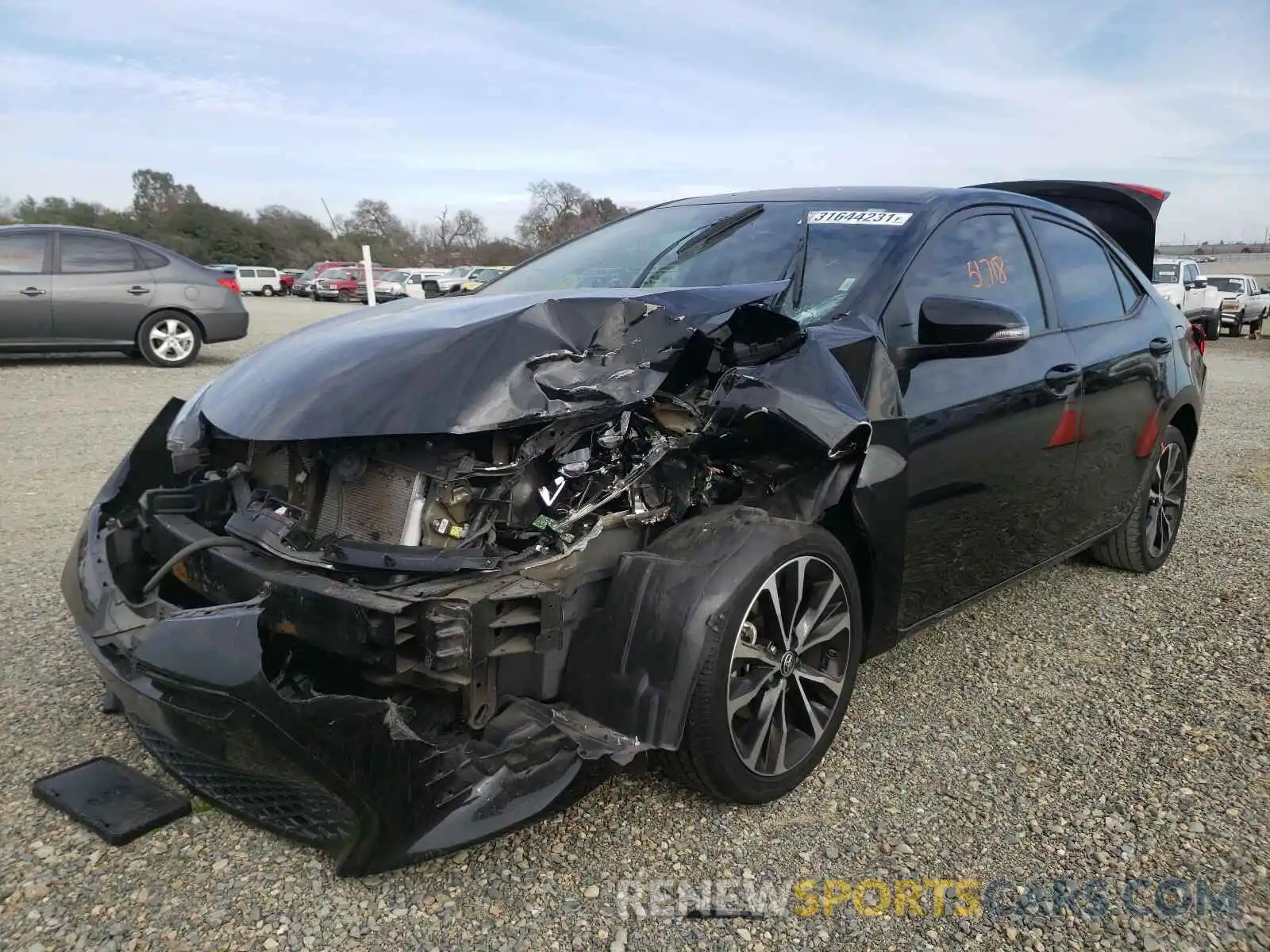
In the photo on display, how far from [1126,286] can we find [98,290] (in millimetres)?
10029

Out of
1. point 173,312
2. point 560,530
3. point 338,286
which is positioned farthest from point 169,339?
point 338,286

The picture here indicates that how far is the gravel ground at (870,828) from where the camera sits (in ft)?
7.14

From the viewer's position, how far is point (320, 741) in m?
2.00

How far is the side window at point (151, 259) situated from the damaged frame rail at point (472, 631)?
30.2 ft

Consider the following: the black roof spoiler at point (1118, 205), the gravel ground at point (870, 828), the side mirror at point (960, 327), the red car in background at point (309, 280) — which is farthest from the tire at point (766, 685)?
the red car in background at point (309, 280)

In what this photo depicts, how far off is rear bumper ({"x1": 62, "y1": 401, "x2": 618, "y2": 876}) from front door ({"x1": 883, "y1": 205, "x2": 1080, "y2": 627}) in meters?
1.40

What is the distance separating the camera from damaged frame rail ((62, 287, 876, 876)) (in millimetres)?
2078

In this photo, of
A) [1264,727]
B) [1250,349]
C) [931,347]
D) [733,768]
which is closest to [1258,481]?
[1264,727]

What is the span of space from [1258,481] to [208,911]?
721cm

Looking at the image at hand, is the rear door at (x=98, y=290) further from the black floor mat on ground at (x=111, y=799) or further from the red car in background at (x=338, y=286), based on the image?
the red car in background at (x=338, y=286)

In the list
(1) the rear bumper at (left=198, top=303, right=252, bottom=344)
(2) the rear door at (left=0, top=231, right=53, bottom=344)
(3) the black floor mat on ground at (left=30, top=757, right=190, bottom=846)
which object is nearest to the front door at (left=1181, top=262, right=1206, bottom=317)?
(1) the rear bumper at (left=198, top=303, right=252, bottom=344)

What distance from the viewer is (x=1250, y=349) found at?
21906mm

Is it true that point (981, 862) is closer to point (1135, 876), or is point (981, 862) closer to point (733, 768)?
point (1135, 876)

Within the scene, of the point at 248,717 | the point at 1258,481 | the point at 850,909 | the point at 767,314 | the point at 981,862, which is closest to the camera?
the point at 248,717
